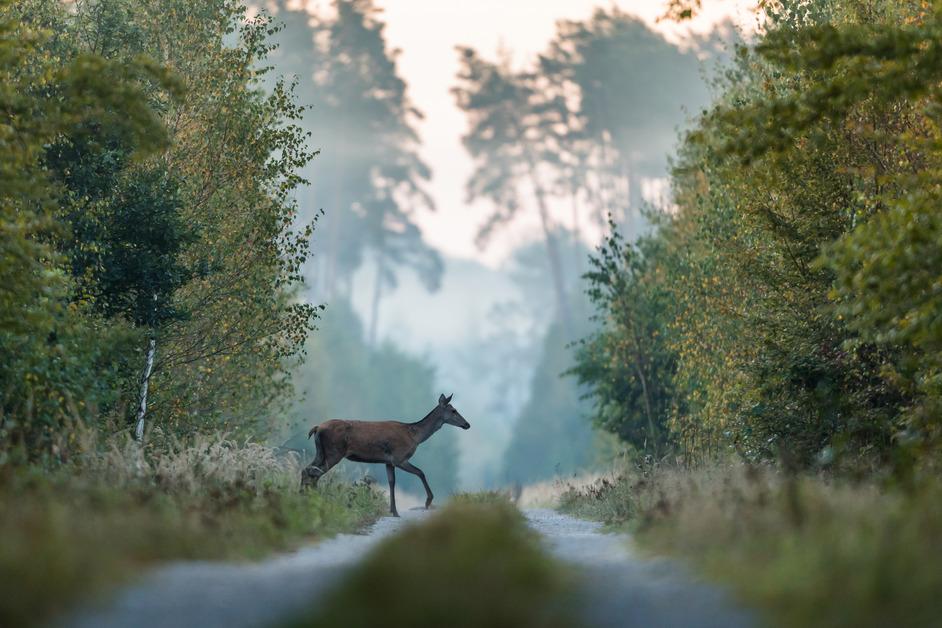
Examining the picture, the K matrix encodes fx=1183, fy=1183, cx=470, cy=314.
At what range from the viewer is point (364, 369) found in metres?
77.4

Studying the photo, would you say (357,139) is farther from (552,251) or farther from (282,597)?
(282,597)

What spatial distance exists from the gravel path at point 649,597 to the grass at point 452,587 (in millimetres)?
290

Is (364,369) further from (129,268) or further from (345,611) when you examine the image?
(345,611)

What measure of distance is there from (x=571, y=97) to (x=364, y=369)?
21967 mm

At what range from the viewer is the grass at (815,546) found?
282 inches

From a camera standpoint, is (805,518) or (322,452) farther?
(322,452)

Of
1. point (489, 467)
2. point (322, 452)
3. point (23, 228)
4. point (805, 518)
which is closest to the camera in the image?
point (805, 518)

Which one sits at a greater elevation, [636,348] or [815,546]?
[636,348]

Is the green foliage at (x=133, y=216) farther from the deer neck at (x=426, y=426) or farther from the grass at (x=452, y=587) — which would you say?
the grass at (x=452, y=587)

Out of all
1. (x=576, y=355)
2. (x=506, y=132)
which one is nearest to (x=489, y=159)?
(x=506, y=132)

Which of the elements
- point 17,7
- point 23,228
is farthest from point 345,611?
point 17,7

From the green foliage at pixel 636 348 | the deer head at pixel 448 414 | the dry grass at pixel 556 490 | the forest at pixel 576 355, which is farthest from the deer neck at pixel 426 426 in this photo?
the green foliage at pixel 636 348

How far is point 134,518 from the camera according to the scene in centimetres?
1065

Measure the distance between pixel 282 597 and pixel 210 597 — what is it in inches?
19.7
